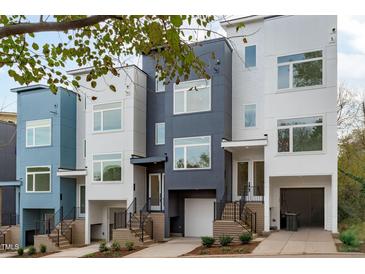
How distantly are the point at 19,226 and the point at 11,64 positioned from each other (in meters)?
9.79

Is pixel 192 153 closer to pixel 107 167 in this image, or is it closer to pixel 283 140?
pixel 283 140

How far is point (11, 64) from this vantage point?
4.54 m

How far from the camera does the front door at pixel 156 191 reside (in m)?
11.8

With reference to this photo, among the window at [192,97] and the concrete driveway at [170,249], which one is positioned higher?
the window at [192,97]

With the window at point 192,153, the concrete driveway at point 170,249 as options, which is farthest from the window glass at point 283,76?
the concrete driveway at point 170,249

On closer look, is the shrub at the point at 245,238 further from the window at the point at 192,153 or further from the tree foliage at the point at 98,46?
the tree foliage at the point at 98,46

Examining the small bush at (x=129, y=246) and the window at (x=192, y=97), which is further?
the window at (x=192, y=97)

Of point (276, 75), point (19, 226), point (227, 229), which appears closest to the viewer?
point (227, 229)

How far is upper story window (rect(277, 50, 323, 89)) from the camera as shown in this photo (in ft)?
31.3

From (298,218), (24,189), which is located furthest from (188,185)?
(24,189)

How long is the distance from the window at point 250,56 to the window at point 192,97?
130 cm
